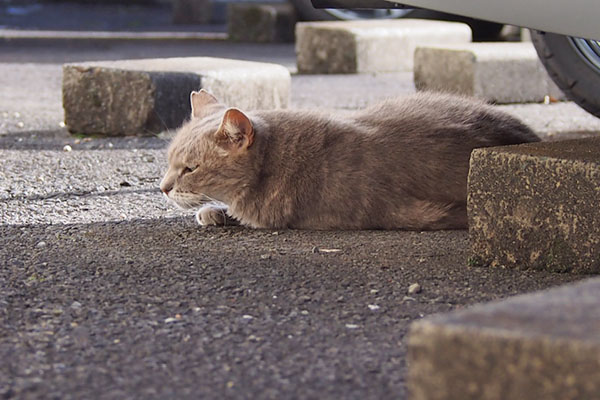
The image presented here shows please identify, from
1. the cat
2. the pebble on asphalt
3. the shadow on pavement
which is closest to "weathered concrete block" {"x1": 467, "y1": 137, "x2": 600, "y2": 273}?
the shadow on pavement

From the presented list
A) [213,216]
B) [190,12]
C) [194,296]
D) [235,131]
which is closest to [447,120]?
[235,131]

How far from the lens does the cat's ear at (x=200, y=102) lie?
322 centimetres

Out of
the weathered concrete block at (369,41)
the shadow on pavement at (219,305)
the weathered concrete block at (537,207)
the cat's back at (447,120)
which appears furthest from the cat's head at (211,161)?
the weathered concrete block at (369,41)

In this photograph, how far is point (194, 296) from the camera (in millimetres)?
2254

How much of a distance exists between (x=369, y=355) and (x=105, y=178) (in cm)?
222

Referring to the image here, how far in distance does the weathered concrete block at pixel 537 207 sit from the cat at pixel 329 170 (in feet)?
1.30

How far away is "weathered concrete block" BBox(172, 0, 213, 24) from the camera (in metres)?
14.5

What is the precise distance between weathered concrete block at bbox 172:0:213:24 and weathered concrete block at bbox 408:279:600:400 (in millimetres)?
13661

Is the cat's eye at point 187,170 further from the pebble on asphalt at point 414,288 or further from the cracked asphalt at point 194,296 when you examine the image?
the pebble on asphalt at point 414,288

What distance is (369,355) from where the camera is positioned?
185 cm

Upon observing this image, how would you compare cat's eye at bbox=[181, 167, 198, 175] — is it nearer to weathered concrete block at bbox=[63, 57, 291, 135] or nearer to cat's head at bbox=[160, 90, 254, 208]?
cat's head at bbox=[160, 90, 254, 208]

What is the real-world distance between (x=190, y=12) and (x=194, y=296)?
12828mm

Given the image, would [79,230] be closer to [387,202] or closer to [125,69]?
[387,202]

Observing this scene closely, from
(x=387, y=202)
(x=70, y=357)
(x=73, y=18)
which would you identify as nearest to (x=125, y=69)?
(x=387, y=202)
